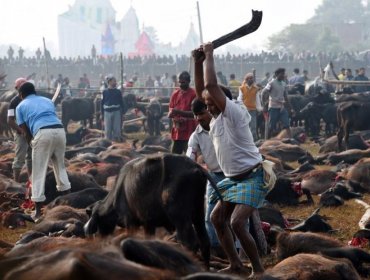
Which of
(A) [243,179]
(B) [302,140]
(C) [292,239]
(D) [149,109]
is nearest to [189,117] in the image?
(C) [292,239]

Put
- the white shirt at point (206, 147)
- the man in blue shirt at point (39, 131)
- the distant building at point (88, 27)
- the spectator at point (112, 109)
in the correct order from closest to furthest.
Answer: the white shirt at point (206, 147)
the man in blue shirt at point (39, 131)
the spectator at point (112, 109)
the distant building at point (88, 27)

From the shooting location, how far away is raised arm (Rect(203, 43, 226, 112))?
6.80 meters

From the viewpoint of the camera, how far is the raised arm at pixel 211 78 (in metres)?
6.80

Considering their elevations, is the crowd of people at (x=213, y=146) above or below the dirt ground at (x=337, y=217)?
above

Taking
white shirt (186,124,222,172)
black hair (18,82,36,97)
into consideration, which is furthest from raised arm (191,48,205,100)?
black hair (18,82,36,97)

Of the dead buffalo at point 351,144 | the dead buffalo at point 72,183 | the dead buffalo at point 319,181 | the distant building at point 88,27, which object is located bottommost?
the dead buffalo at point 351,144

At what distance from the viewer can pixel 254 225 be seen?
8.79 m

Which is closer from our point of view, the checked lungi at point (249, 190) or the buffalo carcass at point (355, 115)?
the checked lungi at point (249, 190)

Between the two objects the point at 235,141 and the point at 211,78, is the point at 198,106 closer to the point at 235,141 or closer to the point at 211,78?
the point at 235,141

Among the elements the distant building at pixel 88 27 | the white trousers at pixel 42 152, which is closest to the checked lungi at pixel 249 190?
the white trousers at pixel 42 152

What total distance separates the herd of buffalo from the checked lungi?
18.5 inches

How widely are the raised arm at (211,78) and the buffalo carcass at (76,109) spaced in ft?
65.5

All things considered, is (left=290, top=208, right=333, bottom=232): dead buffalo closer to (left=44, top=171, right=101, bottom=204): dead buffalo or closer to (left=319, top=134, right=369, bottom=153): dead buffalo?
(left=44, top=171, right=101, bottom=204): dead buffalo

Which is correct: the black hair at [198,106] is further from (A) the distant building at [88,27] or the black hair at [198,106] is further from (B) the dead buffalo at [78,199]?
(A) the distant building at [88,27]
